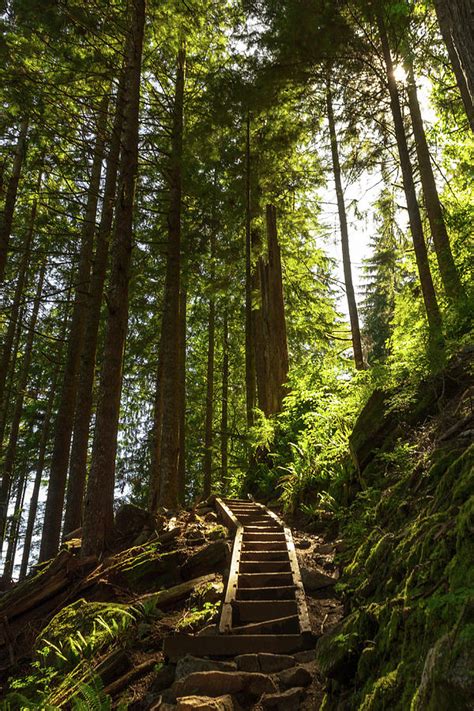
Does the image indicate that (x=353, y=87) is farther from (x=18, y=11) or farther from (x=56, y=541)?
(x=56, y=541)

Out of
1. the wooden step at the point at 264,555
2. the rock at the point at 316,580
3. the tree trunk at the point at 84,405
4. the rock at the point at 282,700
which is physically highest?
the tree trunk at the point at 84,405

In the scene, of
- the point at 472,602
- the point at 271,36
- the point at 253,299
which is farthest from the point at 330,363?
the point at 472,602

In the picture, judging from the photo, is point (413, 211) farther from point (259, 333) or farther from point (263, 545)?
point (259, 333)

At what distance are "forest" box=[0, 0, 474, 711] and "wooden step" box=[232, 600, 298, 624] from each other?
0.34 meters

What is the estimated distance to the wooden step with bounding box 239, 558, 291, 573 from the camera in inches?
239

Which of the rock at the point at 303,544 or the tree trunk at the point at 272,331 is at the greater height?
the tree trunk at the point at 272,331

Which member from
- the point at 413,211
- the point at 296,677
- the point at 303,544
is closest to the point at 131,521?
the point at 303,544

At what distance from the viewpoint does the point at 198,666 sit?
4035mm

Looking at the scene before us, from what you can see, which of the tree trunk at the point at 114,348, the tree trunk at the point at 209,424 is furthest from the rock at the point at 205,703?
the tree trunk at the point at 209,424

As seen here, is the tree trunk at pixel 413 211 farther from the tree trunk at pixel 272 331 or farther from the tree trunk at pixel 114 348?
the tree trunk at pixel 272 331

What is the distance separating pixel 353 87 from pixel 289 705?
1249cm

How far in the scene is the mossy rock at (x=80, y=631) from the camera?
5.00m

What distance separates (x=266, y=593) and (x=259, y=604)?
0.44m

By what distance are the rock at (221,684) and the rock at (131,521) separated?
4444mm
